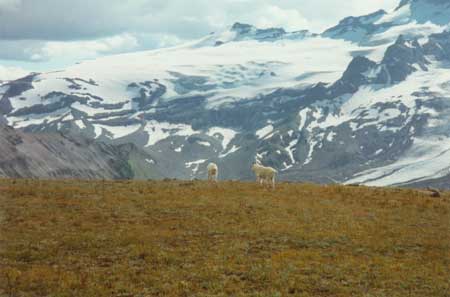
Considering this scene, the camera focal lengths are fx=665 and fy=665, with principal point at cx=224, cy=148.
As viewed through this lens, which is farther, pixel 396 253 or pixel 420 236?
pixel 420 236

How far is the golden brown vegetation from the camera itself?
2633cm

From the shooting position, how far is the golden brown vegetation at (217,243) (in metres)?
26.3

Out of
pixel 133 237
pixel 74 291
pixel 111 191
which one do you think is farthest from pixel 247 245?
pixel 111 191

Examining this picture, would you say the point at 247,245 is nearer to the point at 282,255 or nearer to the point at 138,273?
the point at 282,255

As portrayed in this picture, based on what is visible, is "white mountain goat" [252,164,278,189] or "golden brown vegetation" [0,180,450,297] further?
"white mountain goat" [252,164,278,189]

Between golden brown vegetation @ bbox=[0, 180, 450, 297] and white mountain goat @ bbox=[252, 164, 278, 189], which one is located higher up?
golden brown vegetation @ bbox=[0, 180, 450, 297]

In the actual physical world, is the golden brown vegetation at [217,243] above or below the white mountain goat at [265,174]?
above

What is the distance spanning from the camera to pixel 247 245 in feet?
107

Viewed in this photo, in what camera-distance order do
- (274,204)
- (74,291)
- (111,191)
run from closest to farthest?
(74,291) < (274,204) < (111,191)

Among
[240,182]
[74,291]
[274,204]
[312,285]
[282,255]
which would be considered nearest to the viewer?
[74,291]

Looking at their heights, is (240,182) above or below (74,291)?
below

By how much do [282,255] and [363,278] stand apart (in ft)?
14.1

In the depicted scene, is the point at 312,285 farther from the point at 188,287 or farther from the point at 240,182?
the point at 240,182

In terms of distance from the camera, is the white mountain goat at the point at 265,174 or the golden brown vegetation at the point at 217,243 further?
the white mountain goat at the point at 265,174
